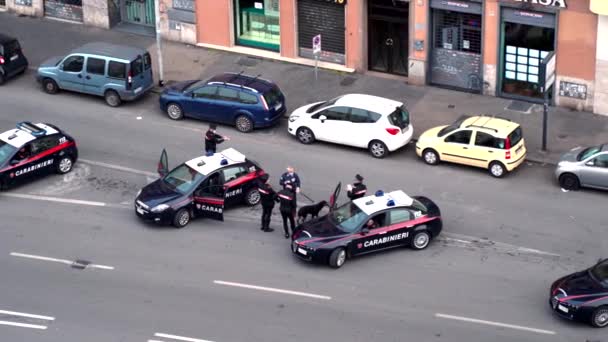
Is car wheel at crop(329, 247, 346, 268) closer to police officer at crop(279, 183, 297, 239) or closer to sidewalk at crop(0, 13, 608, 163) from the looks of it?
police officer at crop(279, 183, 297, 239)

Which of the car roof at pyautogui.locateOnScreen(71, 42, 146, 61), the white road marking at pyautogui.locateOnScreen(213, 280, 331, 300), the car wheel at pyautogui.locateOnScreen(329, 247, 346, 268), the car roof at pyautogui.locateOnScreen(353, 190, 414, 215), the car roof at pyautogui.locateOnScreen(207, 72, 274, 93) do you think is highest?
the car roof at pyautogui.locateOnScreen(71, 42, 146, 61)

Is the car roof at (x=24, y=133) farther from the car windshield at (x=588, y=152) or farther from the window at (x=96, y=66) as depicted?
the car windshield at (x=588, y=152)

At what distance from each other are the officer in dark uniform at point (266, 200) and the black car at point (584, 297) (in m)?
7.78

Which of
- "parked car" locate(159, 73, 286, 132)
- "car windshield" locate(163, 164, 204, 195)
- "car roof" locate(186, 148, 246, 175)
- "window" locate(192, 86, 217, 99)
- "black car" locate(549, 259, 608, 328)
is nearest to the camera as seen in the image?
"black car" locate(549, 259, 608, 328)

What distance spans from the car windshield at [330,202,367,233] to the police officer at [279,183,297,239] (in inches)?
44.1

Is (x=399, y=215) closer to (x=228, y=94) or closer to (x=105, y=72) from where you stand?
(x=228, y=94)

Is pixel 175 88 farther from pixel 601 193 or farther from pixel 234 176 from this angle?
pixel 601 193

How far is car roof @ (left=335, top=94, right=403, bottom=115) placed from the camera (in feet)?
122

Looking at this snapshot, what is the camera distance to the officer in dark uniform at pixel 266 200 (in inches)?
1286

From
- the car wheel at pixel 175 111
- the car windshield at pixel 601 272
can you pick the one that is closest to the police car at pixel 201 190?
the car wheel at pixel 175 111

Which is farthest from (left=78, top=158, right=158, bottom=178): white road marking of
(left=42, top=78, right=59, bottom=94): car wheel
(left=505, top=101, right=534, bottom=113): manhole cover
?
(left=505, top=101, right=534, bottom=113): manhole cover

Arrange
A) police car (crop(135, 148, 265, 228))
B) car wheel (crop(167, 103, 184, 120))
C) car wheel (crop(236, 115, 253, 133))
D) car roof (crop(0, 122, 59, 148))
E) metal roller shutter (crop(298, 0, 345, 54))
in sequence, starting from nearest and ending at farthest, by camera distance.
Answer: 1. police car (crop(135, 148, 265, 228))
2. car roof (crop(0, 122, 59, 148))
3. car wheel (crop(236, 115, 253, 133))
4. car wheel (crop(167, 103, 184, 120))
5. metal roller shutter (crop(298, 0, 345, 54))

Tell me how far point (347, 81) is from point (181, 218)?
37.7 feet

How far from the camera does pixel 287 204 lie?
32438 millimetres
